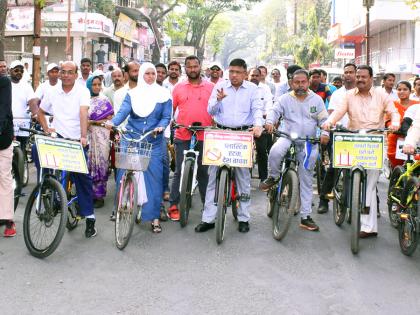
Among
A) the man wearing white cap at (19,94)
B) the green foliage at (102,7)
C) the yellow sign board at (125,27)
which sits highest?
Result: the green foliage at (102,7)

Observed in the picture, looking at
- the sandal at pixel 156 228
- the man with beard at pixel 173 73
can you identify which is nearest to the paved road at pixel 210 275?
the sandal at pixel 156 228

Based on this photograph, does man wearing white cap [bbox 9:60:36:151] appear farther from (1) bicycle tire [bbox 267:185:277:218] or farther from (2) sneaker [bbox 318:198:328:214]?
(2) sneaker [bbox 318:198:328:214]

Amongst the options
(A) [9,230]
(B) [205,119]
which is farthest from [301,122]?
(A) [9,230]

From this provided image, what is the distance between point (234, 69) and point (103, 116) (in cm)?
218

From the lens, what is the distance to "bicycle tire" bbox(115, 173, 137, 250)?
5.81 metres

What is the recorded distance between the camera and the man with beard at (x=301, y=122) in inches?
263

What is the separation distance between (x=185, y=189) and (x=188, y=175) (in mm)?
165

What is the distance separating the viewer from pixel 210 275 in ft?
16.6

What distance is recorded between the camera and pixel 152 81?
659 cm

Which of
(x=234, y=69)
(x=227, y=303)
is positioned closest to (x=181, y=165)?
(x=234, y=69)

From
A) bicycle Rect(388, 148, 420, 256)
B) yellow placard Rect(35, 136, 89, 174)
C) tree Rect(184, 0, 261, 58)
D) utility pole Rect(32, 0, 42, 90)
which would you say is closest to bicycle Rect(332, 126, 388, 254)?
bicycle Rect(388, 148, 420, 256)

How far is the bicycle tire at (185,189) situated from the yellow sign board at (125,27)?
31.2 meters

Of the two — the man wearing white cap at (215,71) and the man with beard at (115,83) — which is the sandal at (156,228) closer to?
the man with beard at (115,83)

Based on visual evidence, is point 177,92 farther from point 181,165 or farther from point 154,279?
point 154,279
